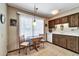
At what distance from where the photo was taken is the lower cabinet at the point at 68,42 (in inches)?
135

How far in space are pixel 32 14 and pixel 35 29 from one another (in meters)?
0.64

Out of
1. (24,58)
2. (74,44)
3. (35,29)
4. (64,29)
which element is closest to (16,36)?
(35,29)

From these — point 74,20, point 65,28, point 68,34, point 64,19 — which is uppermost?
point 64,19

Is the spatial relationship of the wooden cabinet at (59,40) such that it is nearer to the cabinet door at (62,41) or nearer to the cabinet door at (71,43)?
the cabinet door at (62,41)

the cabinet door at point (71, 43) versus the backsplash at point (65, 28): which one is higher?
the backsplash at point (65, 28)

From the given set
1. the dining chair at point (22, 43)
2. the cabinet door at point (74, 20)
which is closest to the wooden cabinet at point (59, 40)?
the cabinet door at point (74, 20)

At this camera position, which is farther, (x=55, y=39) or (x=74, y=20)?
(x=55, y=39)

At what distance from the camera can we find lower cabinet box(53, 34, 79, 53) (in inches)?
135

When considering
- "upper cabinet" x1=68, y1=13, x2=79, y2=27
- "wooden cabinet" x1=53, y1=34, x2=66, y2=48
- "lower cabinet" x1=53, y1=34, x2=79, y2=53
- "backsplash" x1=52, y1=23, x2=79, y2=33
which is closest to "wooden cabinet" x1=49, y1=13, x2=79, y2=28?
"upper cabinet" x1=68, y1=13, x2=79, y2=27

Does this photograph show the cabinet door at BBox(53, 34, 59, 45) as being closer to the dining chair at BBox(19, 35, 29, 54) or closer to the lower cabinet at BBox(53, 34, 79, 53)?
the lower cabinet at BBox(53, 34, 79, 53)

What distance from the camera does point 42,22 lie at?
3.62 m

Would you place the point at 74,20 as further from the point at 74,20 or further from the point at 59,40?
the point at 59,40

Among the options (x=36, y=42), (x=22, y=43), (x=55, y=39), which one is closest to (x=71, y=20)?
(x=55, y=39)

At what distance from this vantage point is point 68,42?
3.80 meters
